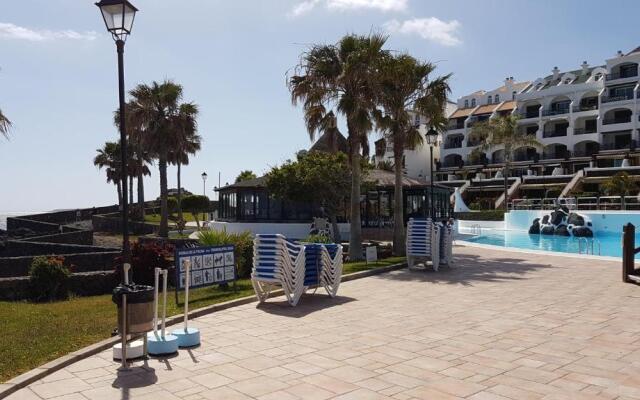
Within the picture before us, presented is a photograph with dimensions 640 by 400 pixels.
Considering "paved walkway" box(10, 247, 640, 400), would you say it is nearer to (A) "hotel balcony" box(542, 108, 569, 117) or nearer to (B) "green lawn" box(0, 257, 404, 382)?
(B) "green lawn" box(0, 257, 404, 382)

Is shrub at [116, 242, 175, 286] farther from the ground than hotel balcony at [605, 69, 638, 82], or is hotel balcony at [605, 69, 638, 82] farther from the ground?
hotel balcony at [605, 69, 638, 82]

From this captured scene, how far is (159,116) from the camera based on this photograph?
103ft

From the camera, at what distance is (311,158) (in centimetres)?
2123

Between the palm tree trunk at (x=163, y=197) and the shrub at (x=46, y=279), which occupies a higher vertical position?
the palm tree trunk at (x=163, y=197)

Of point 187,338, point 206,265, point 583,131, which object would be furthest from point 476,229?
point 187,338

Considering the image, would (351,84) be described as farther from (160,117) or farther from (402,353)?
(160,117)

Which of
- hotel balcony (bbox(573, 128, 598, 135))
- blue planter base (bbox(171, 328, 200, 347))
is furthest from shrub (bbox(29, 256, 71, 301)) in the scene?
hotel balcony (bbox(573, 128, 598, 135))

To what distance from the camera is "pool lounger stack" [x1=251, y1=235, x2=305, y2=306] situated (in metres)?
9.48

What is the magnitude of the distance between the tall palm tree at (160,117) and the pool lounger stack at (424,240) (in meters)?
19.0

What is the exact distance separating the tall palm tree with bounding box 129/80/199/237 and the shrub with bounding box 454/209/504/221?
74.0ft

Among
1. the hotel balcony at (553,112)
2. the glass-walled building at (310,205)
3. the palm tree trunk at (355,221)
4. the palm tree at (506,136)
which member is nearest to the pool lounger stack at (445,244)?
the palm tree trunk at (355,221)

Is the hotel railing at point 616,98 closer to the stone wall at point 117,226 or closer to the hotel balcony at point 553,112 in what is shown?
the hotel balcony at point 553,112

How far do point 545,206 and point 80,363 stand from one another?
1567 inches

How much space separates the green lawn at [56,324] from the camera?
6.42 metres
